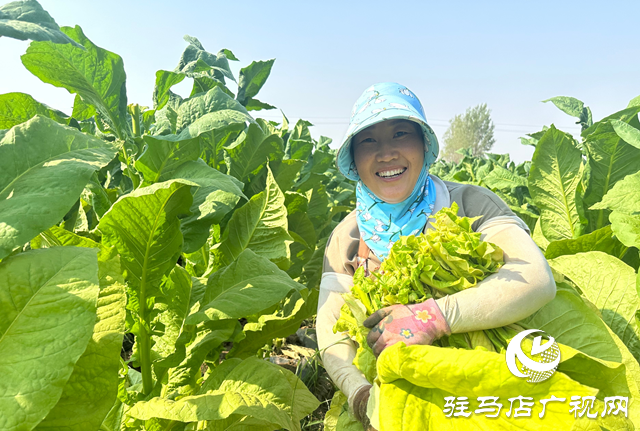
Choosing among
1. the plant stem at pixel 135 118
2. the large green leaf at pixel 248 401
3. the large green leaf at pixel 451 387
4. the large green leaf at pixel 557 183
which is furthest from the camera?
the large green leaf at pixel 557 183

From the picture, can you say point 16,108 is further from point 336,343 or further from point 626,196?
point 626,196

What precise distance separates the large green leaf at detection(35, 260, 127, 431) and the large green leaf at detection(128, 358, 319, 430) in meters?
0.31

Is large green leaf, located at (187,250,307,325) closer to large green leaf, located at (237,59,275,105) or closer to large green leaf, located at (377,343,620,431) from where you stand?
large green leaf, located at (377,343,620,431)

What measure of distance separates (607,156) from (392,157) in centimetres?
135

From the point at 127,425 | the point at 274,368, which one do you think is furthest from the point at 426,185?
the point at 127,425

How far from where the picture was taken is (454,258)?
1364mm

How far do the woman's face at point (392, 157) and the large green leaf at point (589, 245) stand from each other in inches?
35.8

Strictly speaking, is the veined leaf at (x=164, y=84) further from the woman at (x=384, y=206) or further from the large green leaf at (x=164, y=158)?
the woman at (x=384, y=206)

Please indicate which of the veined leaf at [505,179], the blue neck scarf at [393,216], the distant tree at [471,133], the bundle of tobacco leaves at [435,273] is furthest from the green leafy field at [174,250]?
the distant tree at [471,133]

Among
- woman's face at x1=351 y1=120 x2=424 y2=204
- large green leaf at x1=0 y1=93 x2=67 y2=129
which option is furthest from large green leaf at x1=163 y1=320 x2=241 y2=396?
large green leaf at x1=0 y1=93 x2=67 y2=129

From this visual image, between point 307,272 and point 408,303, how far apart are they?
5.90ft

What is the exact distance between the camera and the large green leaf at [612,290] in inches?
69.2

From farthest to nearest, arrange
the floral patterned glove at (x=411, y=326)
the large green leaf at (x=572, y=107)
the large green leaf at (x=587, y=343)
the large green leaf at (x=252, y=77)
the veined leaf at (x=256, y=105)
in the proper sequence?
1. the veined leaf at (x=256, y=105)
2. the large green leaf at (x=252, y=77)
3. the large green leaf at (x=572, y=107)
4. the floral patterned glove at (x=411, y=326)
5. the large green leaf at (x=587, y=343)

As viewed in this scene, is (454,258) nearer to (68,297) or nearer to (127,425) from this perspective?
(68,297)
